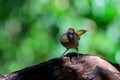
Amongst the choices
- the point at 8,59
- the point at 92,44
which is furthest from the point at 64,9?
the point at 8,59

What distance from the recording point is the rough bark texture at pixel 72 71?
7.45 feet

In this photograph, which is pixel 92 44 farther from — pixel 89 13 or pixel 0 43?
pixel 0 43

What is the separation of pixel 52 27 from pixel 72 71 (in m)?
1.25

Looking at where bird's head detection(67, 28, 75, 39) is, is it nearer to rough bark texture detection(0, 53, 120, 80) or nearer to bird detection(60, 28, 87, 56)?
bird detection(60, 28, 87, 56)

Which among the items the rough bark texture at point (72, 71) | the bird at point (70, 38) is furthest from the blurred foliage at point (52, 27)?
the rough bark texture at point (72, 71)

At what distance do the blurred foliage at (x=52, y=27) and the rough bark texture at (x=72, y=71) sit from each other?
34.0 inches

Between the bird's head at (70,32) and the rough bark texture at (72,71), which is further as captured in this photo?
the bird's head at (70,32)

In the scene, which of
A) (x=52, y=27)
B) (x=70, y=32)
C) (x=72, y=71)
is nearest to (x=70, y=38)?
(x=70, y=32)

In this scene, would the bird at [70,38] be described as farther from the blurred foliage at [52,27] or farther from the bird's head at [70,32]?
the blurred foliage at [52,27]

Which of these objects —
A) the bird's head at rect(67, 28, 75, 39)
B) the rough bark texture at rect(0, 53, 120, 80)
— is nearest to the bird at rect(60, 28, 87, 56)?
the bird's head at rect(67, 28, 75, 39)

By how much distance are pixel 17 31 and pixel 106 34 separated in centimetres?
104

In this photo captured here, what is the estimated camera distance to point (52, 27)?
11.5 ft

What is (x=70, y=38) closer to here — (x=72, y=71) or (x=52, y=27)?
(x=72, y=71)

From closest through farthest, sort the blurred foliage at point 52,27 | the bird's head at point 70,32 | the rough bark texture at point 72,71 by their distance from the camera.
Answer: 1. the rough bark texture at point 72,71
2. the bird's head at point 70,32
3. the blurred foliage at point 52,27
